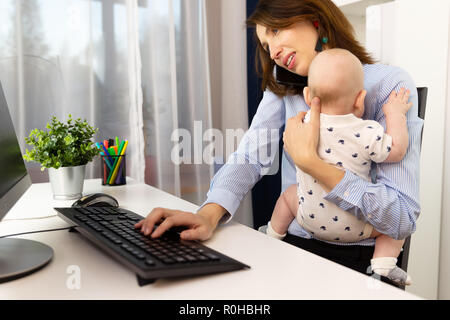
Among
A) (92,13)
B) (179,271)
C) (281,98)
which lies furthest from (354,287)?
(92,13)

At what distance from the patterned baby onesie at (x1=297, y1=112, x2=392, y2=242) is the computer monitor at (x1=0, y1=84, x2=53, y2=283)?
0.60m

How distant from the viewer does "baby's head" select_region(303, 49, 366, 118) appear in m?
0.98

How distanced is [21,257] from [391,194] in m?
A: 0.75

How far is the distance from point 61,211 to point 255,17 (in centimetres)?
77

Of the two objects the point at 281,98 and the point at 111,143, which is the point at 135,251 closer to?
the point at 281,98

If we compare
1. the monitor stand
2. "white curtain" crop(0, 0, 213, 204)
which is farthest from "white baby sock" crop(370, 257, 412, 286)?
"white curtain" crop(0, 0, 213, 204)

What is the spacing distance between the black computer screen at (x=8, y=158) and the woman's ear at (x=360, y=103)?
78cm

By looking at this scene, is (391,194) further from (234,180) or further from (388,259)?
(234,180)

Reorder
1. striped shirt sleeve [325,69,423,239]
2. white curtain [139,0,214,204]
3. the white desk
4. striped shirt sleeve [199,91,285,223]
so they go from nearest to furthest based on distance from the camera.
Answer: the white desk
striped shirt sleeve [325,69,423,239]
striped shirt sleeve [199,91,285,223]
white curtain [139,0,214,204]

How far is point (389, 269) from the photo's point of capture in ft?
3.23

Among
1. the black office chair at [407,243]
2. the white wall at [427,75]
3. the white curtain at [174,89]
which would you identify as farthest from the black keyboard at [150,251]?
the white curtain at [174,89]

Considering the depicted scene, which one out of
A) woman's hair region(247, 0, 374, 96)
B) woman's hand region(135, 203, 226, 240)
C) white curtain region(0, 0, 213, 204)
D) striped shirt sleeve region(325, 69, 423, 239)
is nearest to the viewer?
woman's hand region(135, 203, 226, 240)

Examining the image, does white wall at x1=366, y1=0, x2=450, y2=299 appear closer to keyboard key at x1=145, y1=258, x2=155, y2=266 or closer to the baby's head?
the baby's head

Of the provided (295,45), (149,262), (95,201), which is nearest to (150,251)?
(149,262)
